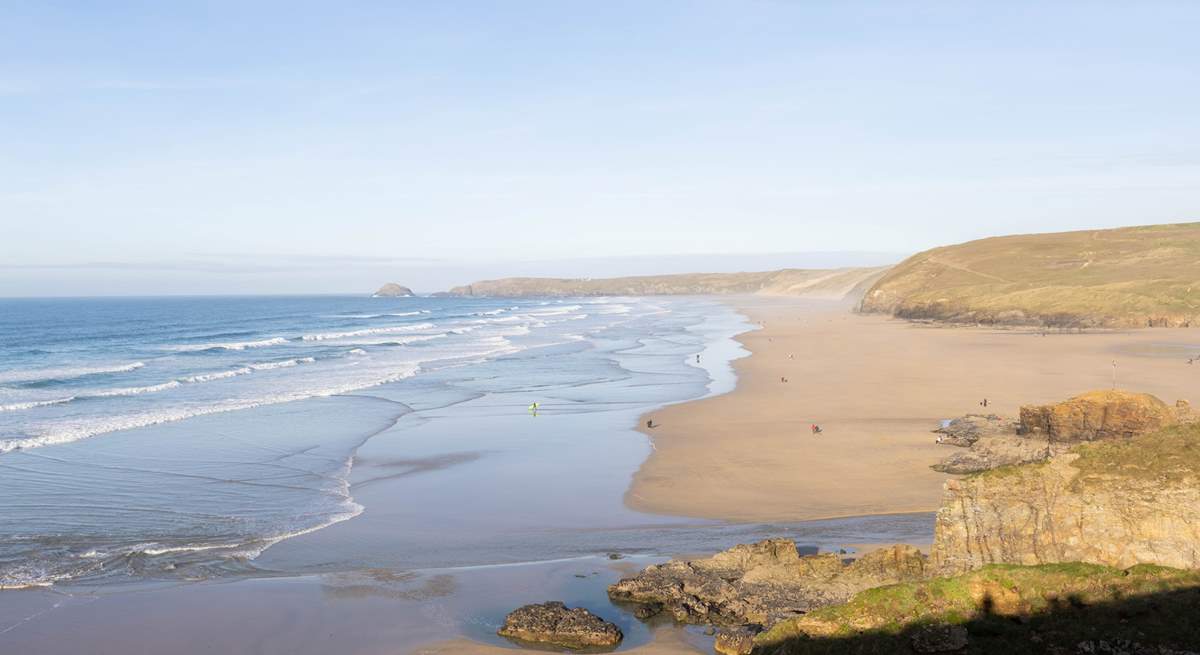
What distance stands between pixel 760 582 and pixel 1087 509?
17.4 feet

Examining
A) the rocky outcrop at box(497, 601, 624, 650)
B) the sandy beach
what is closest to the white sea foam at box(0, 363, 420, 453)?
the sandy beach

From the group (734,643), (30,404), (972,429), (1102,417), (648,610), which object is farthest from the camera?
(30,404)

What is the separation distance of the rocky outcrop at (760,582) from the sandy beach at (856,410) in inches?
212

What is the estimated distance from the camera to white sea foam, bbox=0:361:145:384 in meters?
52.1

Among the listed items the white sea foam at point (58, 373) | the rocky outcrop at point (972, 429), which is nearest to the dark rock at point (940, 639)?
the rocky outcrop at point (972, 429)

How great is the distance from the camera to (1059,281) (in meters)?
97.9

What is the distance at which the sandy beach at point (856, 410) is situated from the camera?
23344 mm

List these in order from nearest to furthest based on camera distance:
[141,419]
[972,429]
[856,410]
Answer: [972,429] < [141,419] < [856,410]

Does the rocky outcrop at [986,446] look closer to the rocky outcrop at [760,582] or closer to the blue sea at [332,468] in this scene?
the blue sea at [332,468]

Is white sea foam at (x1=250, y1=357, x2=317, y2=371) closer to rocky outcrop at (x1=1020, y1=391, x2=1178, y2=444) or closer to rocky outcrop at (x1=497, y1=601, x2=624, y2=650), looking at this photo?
rocky outcrop at (x1=1020, y1=391, x2=1178, y2=444)

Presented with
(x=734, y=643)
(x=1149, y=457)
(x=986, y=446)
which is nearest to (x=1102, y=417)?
(x=986, y=446)

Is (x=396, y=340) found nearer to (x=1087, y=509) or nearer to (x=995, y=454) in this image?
(x=995, y=454)

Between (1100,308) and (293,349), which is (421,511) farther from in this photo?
(1100,308)

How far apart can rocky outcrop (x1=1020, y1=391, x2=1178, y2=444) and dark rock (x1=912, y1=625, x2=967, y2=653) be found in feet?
55.4
